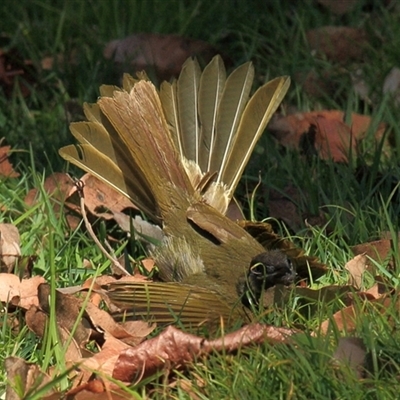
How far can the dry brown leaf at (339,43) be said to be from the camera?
5473mm

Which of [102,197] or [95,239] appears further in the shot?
[102,197]

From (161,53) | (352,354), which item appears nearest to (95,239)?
(352,354)

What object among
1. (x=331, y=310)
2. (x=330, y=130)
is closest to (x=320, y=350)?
(x=331, y=310)

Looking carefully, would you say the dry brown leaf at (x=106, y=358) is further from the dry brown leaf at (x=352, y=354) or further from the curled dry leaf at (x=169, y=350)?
the dry brown leaf at (x=352, y=354)

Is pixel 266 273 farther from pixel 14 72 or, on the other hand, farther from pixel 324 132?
pixel 14 72

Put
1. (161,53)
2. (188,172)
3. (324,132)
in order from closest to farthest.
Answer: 1. (188,172)
2. (324,132)
3. (161,53)

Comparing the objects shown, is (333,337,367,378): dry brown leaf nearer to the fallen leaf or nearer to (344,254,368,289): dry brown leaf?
(344,254,368,289): dry brown leaf

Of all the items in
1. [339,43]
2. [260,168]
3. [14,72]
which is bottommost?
[260,168]

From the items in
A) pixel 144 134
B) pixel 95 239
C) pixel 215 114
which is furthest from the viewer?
pixel 215 114

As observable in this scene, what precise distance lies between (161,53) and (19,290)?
2.13m

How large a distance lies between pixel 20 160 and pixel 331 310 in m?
1.87

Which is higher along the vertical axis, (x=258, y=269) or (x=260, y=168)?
(x=258, y=269)

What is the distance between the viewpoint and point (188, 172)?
4168mm

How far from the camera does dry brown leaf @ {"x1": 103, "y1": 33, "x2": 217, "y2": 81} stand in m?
5.31
